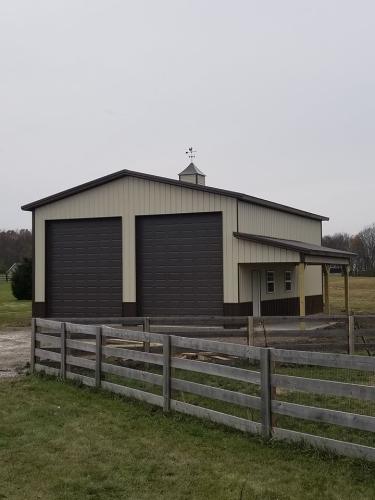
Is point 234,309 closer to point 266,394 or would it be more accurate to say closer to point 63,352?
point 63,352

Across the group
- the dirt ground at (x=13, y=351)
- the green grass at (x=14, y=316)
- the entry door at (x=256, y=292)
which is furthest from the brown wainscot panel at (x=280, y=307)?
the green grass at (x=14, y=316)

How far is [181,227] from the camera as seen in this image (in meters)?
21.5

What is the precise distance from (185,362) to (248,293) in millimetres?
13899

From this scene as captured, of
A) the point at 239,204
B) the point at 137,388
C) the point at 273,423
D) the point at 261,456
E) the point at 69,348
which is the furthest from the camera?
the point at 239,204

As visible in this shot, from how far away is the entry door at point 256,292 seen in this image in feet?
72.1

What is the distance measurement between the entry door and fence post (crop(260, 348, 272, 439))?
1534cm

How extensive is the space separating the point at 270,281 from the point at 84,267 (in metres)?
7.08

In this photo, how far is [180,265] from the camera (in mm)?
21469

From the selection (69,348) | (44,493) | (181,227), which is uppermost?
(181,227)

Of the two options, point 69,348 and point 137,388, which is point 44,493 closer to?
point 137,388

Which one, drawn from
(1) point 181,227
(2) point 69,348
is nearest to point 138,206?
(1) point 181,227

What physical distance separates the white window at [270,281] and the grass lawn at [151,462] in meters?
15.8

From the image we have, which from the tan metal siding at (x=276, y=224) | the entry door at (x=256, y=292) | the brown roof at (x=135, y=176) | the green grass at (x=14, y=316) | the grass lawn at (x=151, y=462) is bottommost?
the grass lawn at (x=151, y=462)

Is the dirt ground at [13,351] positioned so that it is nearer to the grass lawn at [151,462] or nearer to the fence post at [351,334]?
the grass lawn at [151,462]
